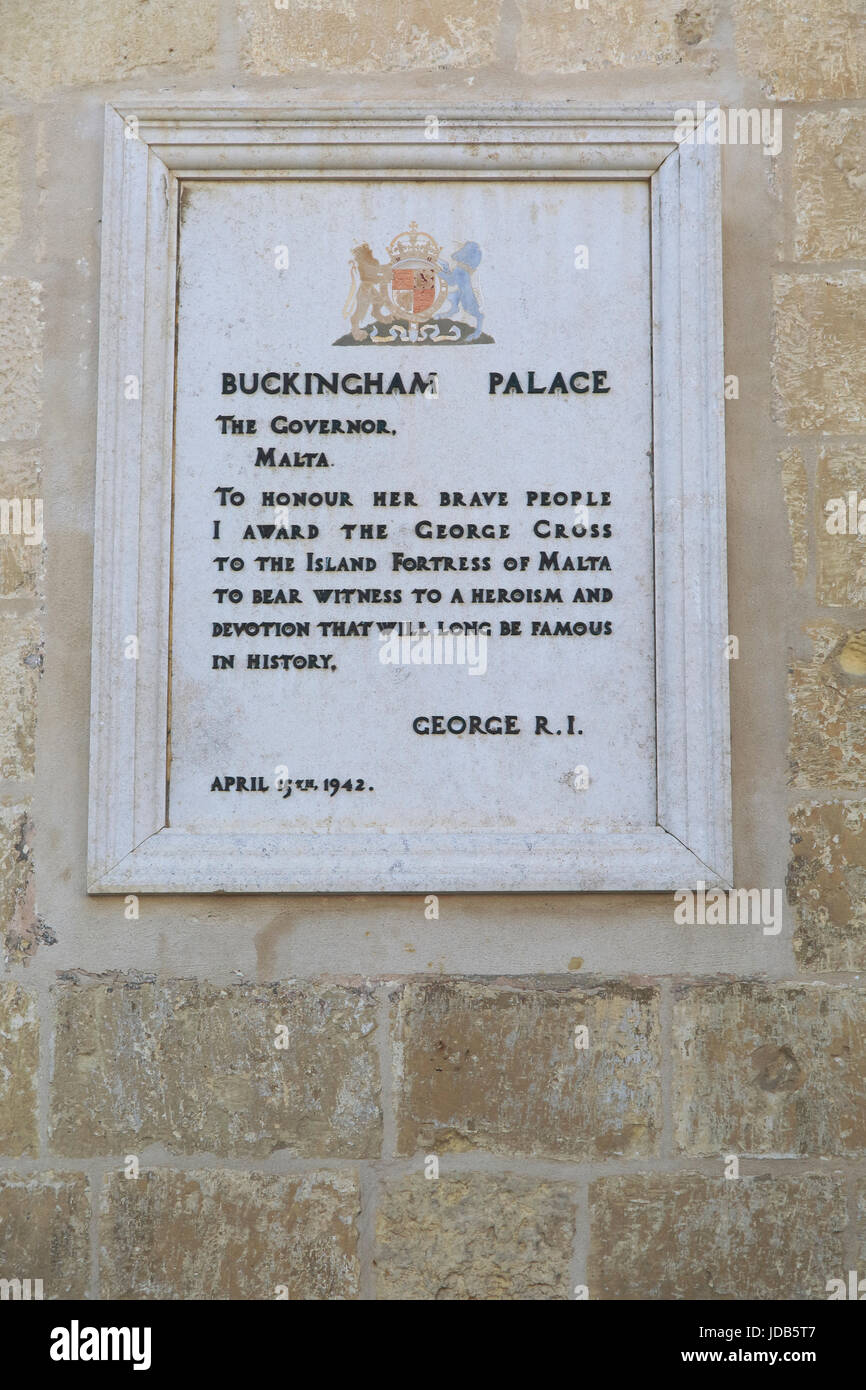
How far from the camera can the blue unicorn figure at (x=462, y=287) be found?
2914 mm

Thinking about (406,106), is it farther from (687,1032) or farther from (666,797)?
(687,1032)

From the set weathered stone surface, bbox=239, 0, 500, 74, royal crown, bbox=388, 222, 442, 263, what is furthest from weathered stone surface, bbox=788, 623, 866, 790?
weathered stone surface, bbox=239, 0, 500, 74

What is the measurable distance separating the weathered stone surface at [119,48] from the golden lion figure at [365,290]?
62 cm

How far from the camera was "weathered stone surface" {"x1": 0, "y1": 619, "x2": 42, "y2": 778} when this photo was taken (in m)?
2.84

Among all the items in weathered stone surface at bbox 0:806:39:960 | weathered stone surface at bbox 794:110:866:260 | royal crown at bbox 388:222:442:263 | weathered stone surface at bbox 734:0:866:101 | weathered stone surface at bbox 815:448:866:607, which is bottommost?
weathered stone surface at bbox 0:806:39:960

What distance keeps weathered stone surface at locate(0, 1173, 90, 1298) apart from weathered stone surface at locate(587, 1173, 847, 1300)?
3.86 ft

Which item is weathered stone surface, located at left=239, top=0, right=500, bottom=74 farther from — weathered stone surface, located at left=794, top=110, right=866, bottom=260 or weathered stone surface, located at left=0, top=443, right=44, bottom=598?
weathered stone surface, located at left=0, top=443, right=44, bottom=598

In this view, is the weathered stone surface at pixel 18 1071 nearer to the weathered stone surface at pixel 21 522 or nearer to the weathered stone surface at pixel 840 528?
the weathered stone surface at pixel 21 522

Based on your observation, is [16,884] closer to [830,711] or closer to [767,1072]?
[767,1072]

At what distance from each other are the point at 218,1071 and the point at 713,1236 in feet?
3.93

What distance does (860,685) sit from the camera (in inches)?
112

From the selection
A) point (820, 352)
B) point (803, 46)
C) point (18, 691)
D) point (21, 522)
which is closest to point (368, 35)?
point (803, 46)

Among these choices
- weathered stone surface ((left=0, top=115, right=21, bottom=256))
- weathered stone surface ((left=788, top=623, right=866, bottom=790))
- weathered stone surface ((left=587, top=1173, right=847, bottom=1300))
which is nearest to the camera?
weathered stone surface ((left=587, top=1173, right=847, bottom=1300))

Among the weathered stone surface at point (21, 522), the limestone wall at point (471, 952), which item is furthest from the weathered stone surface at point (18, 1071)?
the weathered stone surface at point (21, 522)
